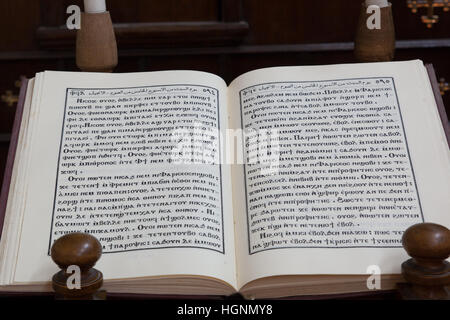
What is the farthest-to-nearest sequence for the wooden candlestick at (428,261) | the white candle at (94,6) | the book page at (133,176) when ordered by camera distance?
the white candle at (94,6) → the book page at (133,176) → the wooden candlestick at (428,261)

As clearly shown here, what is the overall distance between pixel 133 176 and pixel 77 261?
0.21 meters

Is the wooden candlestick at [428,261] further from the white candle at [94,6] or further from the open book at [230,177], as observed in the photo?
the white candle at [94,6]

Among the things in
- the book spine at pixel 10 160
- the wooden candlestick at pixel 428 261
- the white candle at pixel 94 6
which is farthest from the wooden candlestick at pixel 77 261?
the white candle at pixel 94 6

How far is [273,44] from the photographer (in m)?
1.88

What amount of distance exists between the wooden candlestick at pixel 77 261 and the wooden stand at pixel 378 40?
2.14ft

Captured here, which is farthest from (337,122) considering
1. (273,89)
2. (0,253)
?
(0,253)

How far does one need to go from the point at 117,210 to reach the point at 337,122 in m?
0.37

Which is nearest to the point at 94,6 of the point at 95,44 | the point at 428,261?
the point at 95,44

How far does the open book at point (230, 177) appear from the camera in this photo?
32.1 inches

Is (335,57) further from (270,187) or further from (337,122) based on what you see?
(270,187)

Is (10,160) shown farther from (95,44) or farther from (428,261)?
(428,261)

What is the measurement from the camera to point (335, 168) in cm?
91

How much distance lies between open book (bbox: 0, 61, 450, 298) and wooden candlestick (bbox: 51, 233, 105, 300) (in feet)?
0.19
